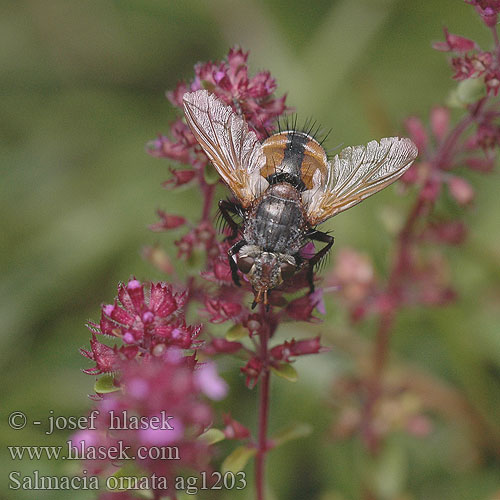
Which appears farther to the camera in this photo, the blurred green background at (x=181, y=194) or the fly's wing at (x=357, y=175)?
the blurred green background at (x=181, y=194)

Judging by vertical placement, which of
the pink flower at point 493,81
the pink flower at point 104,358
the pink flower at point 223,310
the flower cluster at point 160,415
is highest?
the pink flower at point 493,81

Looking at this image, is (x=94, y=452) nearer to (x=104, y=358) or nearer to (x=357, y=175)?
(x=104, y=358)

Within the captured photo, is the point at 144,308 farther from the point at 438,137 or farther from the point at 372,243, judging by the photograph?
the point at 372,243

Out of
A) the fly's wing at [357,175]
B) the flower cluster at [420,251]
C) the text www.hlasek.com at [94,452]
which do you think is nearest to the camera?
the text www.hlasek.com at [94,452]

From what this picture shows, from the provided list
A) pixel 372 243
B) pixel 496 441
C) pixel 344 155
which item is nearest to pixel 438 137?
pixel 344 155

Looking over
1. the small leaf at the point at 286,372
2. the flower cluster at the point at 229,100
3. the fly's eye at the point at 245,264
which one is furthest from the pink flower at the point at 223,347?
the flower cluster at the point at 229,100

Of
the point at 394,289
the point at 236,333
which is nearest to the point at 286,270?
the point at 236,333

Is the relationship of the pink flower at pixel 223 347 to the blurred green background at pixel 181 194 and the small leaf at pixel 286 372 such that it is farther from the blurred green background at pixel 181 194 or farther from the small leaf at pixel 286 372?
the blurred green background at pixel 181 194
